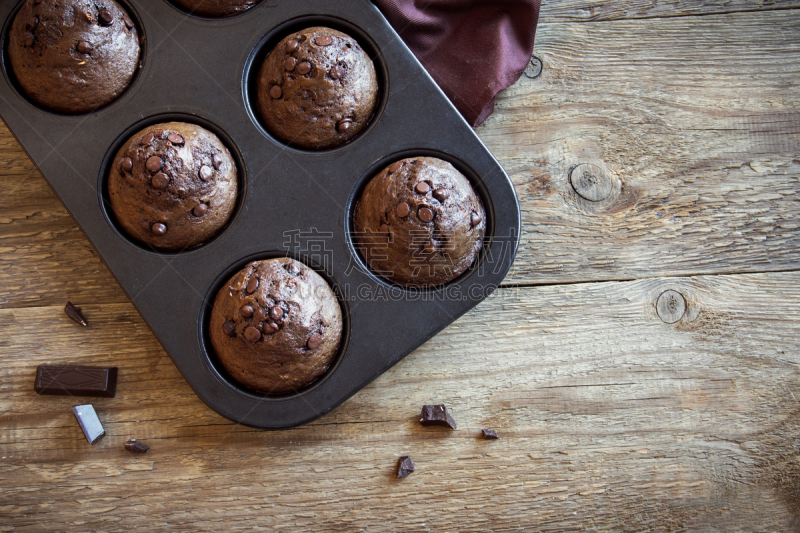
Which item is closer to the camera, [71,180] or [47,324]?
[71,180]

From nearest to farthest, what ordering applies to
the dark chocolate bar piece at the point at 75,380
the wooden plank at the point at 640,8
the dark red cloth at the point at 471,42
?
the dark chocolate bar piece at the point at 75,380 → the dark red cloth at the point at 471,42 → the wooden plank at the point at 640,8

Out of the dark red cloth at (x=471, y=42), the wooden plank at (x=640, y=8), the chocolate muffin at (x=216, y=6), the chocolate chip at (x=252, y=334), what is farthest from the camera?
the wooden plank at (x=640, y=8)

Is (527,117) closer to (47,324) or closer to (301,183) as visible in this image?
(301,183)

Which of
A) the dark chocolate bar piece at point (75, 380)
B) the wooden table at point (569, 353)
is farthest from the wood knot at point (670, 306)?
the dark chocolate bar piece at point (75, 380)

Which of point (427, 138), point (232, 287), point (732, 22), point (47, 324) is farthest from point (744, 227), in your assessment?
point (47, 324)

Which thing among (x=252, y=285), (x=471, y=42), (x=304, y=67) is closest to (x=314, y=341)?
(x=252, y=285)

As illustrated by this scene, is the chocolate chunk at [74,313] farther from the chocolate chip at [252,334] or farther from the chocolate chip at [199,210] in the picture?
the chocolate chip at [252,334]

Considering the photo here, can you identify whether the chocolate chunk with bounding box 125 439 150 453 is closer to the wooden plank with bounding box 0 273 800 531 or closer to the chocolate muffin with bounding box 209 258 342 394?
the wooden plank with bounding box 0 273 800 531

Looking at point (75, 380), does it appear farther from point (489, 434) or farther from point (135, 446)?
point (489, 434)
